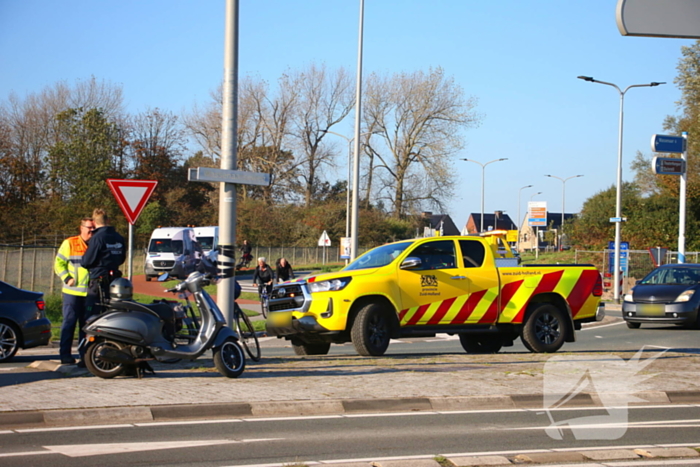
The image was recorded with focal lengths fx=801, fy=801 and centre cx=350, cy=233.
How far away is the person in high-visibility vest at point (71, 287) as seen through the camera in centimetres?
988

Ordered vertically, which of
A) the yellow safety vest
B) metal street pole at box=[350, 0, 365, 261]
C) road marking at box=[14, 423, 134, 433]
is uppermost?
metal street pole at box=[350, 0, 365, 261]

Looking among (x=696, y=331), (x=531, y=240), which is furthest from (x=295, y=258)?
(x=531, y=240)

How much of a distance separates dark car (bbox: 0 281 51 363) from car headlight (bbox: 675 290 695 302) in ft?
49.2

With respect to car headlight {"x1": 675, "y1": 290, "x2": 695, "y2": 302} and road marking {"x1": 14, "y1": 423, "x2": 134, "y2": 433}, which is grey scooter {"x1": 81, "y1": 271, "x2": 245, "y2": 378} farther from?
car headlight {"x1": 675, "y1": 290, "x2": 695, "y2": 302}

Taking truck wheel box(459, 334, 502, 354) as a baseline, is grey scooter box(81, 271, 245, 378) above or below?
above

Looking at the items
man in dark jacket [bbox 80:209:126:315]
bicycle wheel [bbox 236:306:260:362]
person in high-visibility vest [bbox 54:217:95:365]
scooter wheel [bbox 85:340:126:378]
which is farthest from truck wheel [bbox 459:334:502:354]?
scooter wheel [bbox 85:340:126:378]

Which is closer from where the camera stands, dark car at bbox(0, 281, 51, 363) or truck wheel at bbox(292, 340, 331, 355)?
dark car at bbox(0, 281, 51, 363)

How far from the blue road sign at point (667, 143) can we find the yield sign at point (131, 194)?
24.3 m

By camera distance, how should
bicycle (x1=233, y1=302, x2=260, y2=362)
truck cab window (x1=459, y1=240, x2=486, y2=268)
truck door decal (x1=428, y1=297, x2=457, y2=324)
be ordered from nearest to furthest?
bicycle (x1=233, y1=302, x2=260, y2=362) → truck door decal (x1=428, y1=297, x2=457, y2=324) → truck cab window (x1=459, y1=240, x2=486, y2=268)

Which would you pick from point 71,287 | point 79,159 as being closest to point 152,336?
point 71,287

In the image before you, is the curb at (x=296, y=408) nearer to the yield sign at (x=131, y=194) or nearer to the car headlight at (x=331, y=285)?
the car headlight at (x=331, y=285)

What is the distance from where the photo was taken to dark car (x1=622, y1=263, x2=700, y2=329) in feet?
65.3

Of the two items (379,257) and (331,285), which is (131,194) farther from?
(379,257)

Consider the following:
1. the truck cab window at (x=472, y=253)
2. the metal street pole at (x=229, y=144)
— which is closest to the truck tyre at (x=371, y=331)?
the truck cab window at (x=472, y=253)
